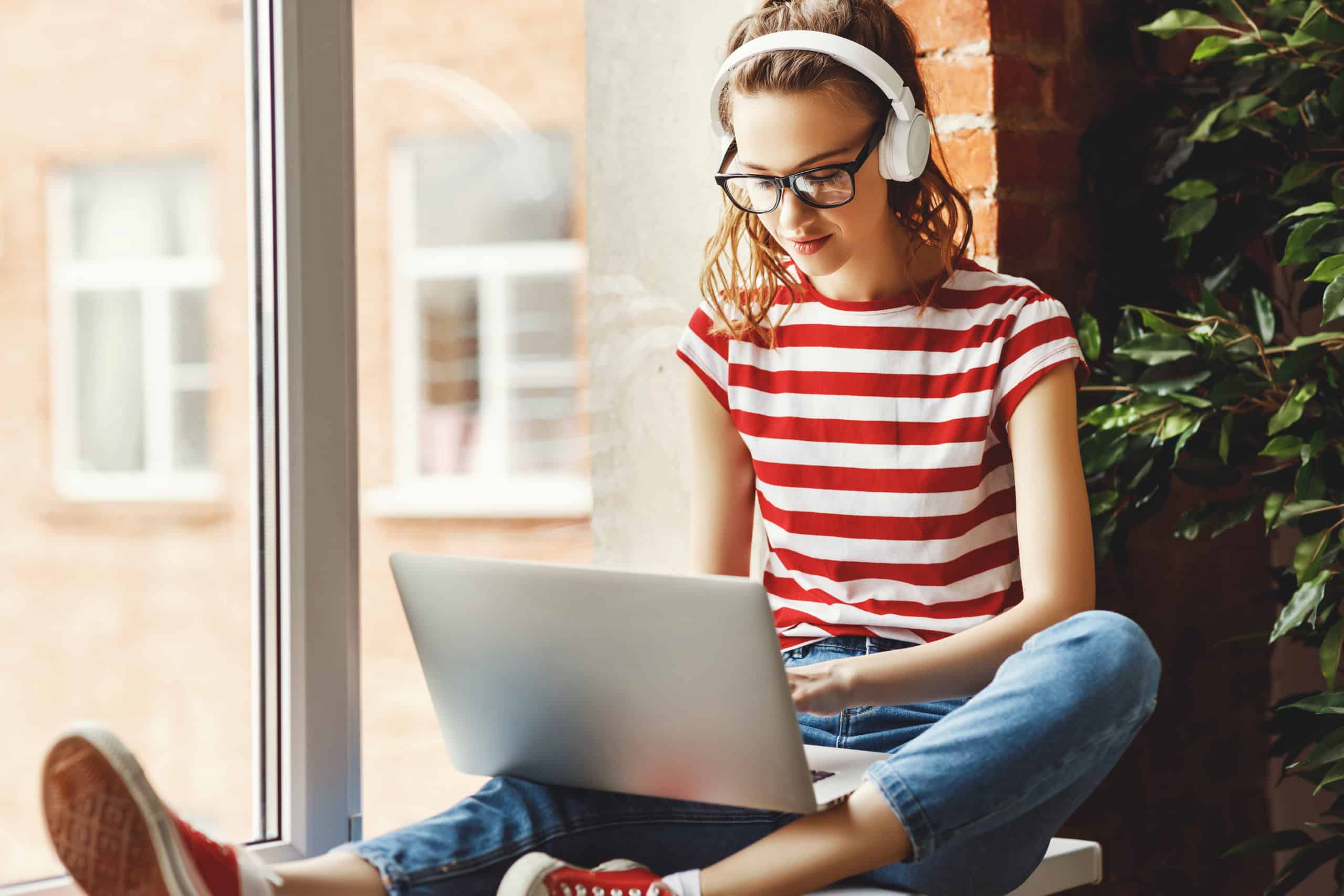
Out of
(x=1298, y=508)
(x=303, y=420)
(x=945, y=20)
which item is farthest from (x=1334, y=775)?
(x=303, y=420)

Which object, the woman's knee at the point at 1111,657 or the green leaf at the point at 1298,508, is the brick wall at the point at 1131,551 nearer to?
the green leaf at the point at 1298,508

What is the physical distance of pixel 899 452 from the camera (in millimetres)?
1376

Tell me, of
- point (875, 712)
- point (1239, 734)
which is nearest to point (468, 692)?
point (875, 712)

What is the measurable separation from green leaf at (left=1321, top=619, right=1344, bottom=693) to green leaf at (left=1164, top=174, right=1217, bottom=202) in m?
0.51

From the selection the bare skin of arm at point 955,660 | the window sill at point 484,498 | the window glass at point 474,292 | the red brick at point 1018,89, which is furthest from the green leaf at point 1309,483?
the window sill at point 484,498

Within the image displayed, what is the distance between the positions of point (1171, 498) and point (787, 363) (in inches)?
29.1

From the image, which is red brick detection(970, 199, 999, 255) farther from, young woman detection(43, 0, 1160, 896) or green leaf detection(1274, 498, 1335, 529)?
green leaf detection(1274, 498, 1335, 529)

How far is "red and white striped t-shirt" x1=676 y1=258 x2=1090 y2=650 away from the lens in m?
1.34

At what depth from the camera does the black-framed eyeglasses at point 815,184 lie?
1.29 metres

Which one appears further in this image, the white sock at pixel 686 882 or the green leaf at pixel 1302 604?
the green leaf at pixel 1302 604

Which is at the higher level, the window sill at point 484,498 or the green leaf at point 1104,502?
the green leaf at point 1104,502

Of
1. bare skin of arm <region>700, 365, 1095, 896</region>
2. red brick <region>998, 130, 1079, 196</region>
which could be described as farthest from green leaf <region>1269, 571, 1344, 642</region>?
red brick <region>998, 130, 1079, 196</region>

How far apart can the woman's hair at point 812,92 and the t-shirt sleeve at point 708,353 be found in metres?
0.02

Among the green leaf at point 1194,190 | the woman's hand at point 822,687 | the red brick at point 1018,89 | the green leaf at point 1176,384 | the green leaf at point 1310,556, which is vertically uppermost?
the red brick at point 1018,89
